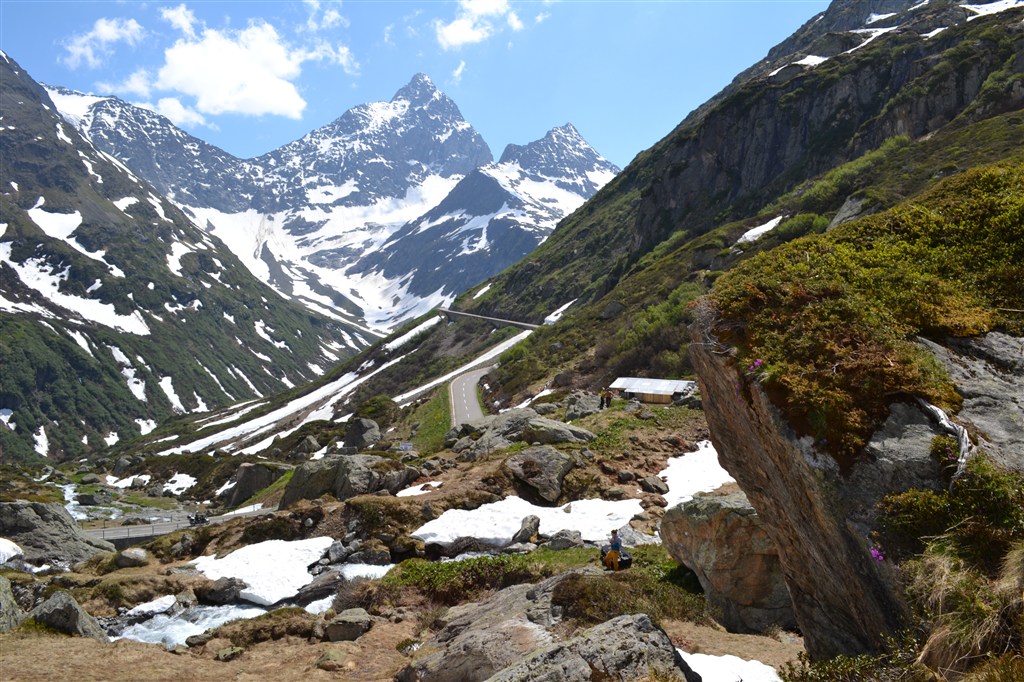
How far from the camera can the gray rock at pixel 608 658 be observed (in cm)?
649

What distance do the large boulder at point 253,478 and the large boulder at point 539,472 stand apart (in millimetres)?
37307

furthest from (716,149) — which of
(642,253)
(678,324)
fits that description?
(678,324)

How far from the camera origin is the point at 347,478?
83.6ft

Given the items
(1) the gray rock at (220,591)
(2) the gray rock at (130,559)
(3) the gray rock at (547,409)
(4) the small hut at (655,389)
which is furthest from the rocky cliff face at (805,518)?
(3) the gray rock at (547,409)

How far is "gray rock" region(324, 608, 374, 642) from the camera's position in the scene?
1257 centimetres

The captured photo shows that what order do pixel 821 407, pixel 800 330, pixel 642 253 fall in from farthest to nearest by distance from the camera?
pixel 642 253 → pixel 800 330 → pixel 821 407

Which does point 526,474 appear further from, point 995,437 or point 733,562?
point 995,437

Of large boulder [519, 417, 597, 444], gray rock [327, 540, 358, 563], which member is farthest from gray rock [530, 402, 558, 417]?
gray rock [327, 540, 358, 563]

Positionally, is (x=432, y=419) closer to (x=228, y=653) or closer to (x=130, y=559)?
(x=130, y=559)

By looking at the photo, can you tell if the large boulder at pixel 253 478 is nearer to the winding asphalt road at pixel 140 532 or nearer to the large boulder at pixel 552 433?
the winding asphalt road at pixel 140 532

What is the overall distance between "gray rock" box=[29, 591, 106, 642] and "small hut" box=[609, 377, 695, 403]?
93.0 feet

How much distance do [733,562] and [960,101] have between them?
88212 millimetres

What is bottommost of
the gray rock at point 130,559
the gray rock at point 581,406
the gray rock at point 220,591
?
the gray rock at point 581,406

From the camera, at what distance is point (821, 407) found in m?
6.40
